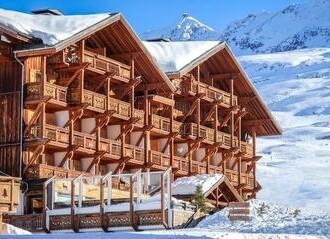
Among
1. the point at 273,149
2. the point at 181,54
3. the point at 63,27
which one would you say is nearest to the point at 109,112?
the point at 63,27

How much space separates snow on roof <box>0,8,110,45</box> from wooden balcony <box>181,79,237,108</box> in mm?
10063

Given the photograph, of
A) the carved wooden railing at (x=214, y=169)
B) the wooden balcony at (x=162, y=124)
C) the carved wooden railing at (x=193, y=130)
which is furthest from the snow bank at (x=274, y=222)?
the carved wooden railing at (x=214, y=169)

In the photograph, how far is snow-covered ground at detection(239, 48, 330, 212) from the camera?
64.9 meters

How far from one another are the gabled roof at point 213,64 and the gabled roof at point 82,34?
9.66ft

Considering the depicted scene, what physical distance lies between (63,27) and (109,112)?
5.06 meters

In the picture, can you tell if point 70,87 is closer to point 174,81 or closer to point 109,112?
point 109,112

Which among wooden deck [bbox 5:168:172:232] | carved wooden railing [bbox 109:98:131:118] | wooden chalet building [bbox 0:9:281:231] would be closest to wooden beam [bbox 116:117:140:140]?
wooden chalet building [bbox 0:9:281:231]

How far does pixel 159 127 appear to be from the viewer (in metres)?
55.3

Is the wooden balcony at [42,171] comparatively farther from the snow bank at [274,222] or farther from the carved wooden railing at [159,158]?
the snow bank at [274,222]

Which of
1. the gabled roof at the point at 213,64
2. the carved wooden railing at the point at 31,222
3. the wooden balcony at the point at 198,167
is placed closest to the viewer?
the carved wooden railing at the point at 31,222

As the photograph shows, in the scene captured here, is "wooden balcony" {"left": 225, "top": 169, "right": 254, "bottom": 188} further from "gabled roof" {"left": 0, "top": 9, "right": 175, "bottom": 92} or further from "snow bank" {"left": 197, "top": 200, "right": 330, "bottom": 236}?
"snow bank" {"left": 197, "top": 200, "right": 330, "bottom": 236}

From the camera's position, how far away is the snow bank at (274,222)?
3366 centimetres

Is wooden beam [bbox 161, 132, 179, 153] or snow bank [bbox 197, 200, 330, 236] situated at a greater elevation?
wooden beam [bbox 161, 132, 179, 153]

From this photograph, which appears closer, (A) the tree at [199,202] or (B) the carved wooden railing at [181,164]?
(A) the tree at [199,202]
